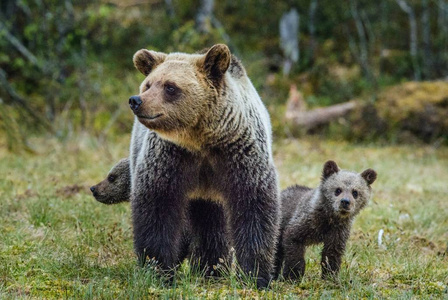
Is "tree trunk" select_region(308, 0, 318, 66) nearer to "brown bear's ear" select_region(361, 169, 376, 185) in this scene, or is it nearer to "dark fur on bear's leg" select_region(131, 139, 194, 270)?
"brown bear's ear" select_region(361, 169, 376, 185)

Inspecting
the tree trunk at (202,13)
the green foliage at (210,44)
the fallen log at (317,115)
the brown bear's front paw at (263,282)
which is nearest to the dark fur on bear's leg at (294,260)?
the brown bear's front paw at (263,282)

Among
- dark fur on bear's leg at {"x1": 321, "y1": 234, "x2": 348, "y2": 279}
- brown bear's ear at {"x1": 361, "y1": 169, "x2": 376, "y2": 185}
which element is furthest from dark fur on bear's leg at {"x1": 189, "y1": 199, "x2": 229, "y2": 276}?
brown bear's ear at {"x1": 361, "y1": 169, "x2": 376, "y2": 185}

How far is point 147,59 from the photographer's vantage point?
17.5 feet

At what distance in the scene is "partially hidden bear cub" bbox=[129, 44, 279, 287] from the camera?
5.09m

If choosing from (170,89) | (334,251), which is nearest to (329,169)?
(334,251)

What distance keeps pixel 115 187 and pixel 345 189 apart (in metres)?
2.38

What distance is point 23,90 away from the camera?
20594 mm

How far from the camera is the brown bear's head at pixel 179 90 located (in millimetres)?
4926

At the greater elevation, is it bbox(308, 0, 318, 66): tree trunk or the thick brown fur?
bbox(308, 0, 318, 66): tree trunk

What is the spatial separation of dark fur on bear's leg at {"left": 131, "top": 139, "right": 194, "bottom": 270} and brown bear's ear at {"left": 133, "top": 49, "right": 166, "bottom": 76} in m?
0.66

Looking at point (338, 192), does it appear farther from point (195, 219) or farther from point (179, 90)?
point (179, 90)

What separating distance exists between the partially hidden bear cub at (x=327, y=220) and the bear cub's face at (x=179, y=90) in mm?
1681

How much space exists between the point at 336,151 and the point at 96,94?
660 cm

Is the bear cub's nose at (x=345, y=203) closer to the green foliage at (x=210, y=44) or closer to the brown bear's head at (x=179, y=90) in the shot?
Result: the brown bear's head at (x=179, y=90)
